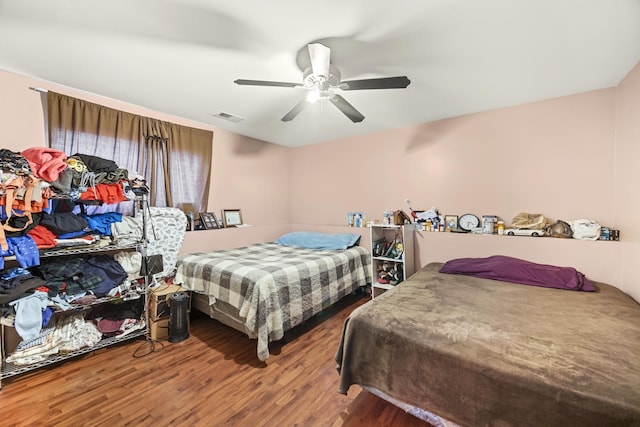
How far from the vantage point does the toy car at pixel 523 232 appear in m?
2.62

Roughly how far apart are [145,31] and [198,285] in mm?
2188

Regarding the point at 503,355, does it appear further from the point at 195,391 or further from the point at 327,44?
the point at 327,44

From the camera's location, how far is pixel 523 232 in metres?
2.68

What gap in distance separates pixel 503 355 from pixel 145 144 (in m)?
3.65

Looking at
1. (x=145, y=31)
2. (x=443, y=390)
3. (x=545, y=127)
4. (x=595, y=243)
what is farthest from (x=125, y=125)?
(x=595, y=243)

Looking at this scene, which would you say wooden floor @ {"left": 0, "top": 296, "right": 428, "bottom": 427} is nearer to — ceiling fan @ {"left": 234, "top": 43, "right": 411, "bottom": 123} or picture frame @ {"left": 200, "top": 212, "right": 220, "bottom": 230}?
picture frame @ {"left": 200, "top": 212, "right": 220, "bottom": 230}

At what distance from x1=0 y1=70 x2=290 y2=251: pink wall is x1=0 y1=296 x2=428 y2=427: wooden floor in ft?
4.52

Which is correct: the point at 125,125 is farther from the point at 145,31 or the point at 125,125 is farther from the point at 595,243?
the point at 595,243

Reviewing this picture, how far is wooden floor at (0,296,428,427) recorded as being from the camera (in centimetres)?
160

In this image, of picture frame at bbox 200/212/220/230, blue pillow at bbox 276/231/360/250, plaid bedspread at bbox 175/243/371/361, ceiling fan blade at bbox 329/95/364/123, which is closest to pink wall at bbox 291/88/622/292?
blue pillow at bbox 276/231/360/250

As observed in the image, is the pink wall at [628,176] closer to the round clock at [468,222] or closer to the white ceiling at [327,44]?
the white ceiling at [327,44]

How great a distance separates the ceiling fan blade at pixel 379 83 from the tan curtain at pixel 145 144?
2328 mm

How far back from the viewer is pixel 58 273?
2.09m

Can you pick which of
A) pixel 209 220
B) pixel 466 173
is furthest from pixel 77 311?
pixel 466 173
